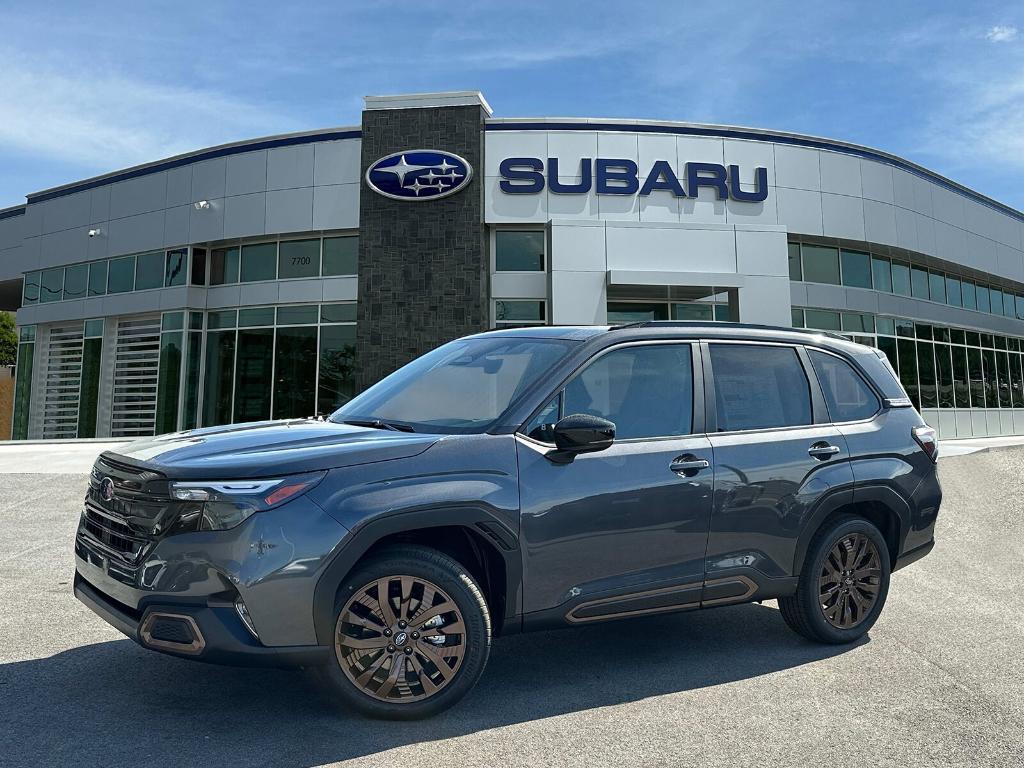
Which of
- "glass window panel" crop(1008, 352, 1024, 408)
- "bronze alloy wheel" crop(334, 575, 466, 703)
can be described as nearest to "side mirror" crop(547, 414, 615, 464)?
"bronze alloy wheel" crop(334, 575, 466, 703)

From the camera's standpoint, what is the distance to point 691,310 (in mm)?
21969

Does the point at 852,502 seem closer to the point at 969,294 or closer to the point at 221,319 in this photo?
the point at 221,319

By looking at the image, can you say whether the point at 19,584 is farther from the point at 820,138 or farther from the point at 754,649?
the point at 820,138

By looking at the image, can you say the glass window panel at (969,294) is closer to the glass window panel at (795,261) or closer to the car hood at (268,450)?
the glass window panel at (795,261)

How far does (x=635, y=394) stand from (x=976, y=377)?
2920 centimetres

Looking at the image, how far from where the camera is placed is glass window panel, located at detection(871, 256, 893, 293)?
985 inches

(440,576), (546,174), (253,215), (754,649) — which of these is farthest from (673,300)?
(440,576)

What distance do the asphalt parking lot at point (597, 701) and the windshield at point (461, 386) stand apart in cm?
134

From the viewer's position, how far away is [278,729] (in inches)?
141

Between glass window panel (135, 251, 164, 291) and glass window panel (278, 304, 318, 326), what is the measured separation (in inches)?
162

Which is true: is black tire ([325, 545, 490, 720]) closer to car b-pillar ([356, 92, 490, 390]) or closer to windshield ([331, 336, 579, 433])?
windshield ([331, 336, 579, 433])

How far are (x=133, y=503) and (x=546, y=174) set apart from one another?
18642 millimetres

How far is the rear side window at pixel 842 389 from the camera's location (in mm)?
5254

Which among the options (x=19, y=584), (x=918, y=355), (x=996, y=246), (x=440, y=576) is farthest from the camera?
(x=996, y=246)
